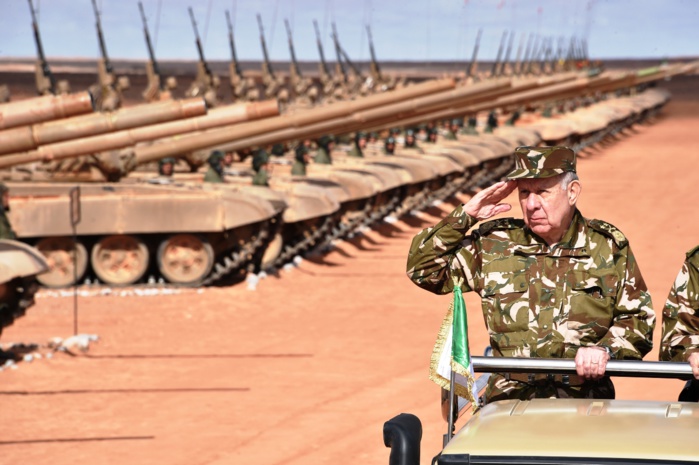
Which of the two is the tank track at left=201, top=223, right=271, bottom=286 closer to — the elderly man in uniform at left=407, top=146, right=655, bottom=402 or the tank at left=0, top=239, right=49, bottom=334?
the tank at left=0, top=239, right=49, bottom=334

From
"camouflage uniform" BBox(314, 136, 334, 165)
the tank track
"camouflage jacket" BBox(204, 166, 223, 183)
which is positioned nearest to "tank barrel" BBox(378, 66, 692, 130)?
"camouflage uniform" BBox(314, 136, 334, 165)

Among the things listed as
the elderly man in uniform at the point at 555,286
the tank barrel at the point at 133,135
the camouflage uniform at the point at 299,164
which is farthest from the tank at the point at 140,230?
the elderly man in uniform at the point at 555,286

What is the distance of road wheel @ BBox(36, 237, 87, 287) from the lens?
603 inches

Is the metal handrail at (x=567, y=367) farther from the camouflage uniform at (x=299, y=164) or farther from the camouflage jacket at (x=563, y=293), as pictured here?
the camouflage uniform at (x=299, y=164)

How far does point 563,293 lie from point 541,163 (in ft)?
1.46

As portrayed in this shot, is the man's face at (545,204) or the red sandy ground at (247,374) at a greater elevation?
the man's face at (545,204)

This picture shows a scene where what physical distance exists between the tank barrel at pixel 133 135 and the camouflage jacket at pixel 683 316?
9.96 metres

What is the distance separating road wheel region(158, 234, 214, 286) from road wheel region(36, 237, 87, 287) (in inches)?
37.1

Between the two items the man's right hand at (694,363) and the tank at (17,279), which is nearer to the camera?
the man's right hand at (694,363)

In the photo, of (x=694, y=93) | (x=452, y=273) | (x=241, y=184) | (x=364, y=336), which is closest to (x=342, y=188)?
(x=241, y=184)

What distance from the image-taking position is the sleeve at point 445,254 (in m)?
4.52

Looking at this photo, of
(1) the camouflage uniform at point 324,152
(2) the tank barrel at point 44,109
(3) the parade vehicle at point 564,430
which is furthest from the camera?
(1) the camouflage uniform at point 324,152

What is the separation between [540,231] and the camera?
438 centimetres

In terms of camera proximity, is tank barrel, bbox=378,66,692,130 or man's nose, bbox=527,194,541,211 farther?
tank barrel, bbox=378,66,692,130
